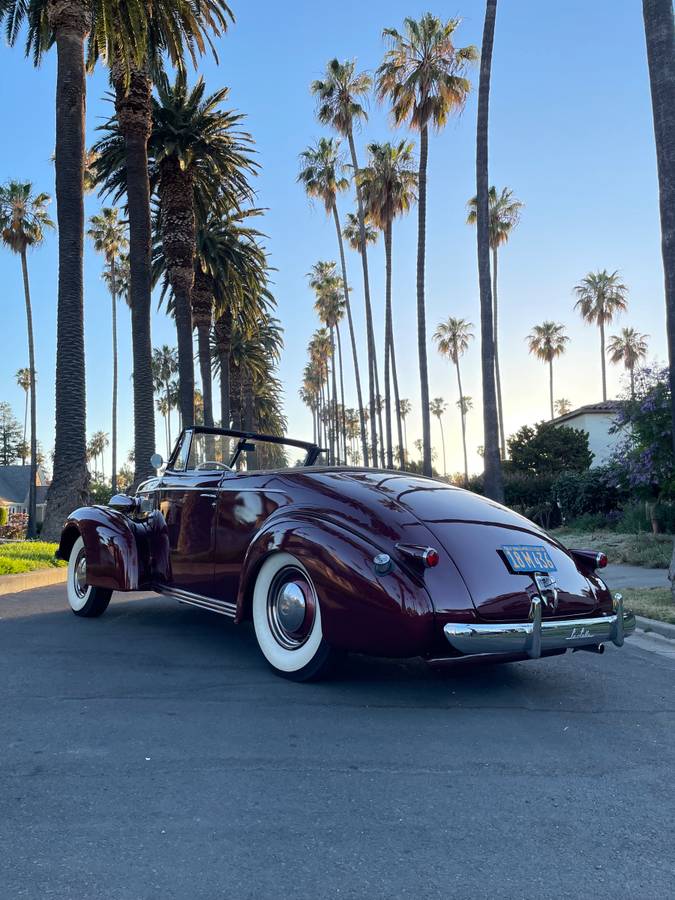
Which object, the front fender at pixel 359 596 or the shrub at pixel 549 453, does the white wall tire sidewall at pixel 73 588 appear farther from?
the shrub at pixel 549 453

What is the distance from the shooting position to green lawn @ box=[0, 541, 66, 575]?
399 inches

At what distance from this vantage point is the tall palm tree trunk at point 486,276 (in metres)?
15.6

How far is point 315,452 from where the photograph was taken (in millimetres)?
7562

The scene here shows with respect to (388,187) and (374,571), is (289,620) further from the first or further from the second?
(388,187)

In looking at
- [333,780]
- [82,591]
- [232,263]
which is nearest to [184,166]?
[232,263]

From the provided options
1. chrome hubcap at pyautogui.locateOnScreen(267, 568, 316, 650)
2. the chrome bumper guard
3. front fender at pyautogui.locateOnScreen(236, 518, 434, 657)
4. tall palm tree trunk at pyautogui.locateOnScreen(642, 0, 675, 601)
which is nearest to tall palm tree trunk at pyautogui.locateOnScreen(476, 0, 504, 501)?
tall palm tree trunk at pyautogui.locateOnScreen(642, 0, 675, 601)

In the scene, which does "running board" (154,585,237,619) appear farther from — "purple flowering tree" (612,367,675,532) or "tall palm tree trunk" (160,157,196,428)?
"tall palm tree trunk" (160,157,196,428)

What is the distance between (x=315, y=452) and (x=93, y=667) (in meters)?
3.26

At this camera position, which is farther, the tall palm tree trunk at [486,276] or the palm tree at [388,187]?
the palm tree at [388,187]

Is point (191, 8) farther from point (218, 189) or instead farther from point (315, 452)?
point (315, 452)

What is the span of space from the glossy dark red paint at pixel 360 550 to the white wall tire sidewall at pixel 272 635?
0.08 meters

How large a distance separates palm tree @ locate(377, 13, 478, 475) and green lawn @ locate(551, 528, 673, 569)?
1115cm

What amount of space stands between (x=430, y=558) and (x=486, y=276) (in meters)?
13.0

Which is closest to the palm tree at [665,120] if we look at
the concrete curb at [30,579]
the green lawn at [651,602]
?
the green lawn at [651,602]
